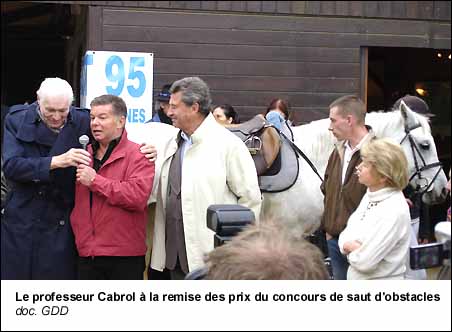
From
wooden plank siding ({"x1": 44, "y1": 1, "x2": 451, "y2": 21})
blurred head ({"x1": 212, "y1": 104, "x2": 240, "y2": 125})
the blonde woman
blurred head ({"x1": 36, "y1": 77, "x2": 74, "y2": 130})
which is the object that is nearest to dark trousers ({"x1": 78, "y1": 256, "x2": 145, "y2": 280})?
blurred head ({"x1": 36, "y1": 77, "x2": 74, "y2": 130})

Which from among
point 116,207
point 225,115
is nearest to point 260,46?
point 225,115

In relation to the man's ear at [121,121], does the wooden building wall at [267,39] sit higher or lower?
higher

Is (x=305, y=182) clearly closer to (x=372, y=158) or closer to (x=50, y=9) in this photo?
(x=372, y=158)

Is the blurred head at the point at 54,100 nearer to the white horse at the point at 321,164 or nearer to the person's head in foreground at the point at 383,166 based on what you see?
the person's head in foreground at the point at 383,166

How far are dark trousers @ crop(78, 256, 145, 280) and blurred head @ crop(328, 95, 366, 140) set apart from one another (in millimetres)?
1306

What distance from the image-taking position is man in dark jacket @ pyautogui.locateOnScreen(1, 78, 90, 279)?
343cm

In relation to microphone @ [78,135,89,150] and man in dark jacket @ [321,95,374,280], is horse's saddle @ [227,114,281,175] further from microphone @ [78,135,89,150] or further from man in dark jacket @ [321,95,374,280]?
microphone @ [78,135,89,150]

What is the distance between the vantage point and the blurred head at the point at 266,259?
1.66 m

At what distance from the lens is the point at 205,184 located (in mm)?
3570

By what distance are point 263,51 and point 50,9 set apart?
380 centimetres

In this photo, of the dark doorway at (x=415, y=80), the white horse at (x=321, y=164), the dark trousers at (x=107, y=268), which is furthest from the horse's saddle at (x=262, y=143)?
the dark doorway at (x=415, y=80)

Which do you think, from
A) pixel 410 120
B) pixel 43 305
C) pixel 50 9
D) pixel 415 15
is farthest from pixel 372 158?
pixel 50 9

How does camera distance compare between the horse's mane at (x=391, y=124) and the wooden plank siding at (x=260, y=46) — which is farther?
the wooden plank siding at (x=260, y=46)

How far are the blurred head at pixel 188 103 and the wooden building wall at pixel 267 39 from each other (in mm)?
4001
